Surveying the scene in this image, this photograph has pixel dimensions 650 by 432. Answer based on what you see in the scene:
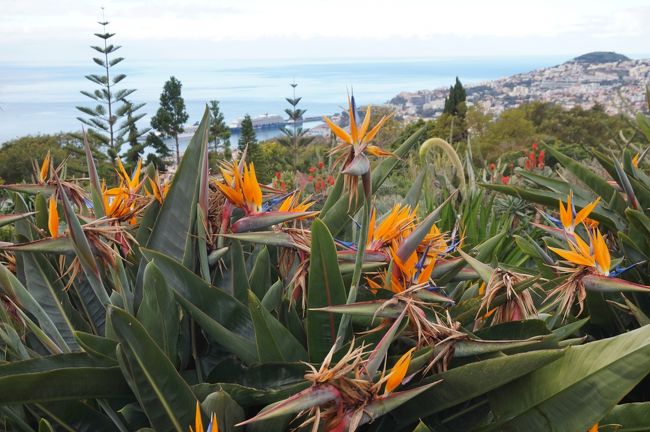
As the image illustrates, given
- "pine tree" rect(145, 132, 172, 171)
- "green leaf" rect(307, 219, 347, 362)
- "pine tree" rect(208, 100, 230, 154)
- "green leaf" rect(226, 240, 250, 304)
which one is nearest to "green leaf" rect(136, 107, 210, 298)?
"green leaf" rect(226, 240, 250, 304)

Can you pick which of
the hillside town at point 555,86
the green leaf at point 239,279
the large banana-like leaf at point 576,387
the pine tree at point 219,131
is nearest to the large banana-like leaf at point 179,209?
the green leaf at point 239,279

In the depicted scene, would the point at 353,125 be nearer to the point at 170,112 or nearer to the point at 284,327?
the point at 284,327

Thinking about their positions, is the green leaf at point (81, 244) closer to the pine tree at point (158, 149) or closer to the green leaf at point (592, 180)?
the green leaf at point (592, 180)

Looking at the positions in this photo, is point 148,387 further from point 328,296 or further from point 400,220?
point 400,220

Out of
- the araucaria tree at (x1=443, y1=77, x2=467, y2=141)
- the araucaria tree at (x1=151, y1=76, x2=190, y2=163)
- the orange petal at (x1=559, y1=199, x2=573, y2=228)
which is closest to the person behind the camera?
the orange petal at (x1=559, y1=199, x2=573, y2=228)

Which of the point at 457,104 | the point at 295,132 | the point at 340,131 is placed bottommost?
the point at 295,132

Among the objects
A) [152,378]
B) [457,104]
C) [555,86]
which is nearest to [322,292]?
[152,378]

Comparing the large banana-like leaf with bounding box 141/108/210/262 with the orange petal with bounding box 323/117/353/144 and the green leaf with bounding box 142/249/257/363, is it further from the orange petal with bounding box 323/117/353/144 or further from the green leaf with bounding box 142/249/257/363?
the orange petal with bounding box 323/117/353/144
